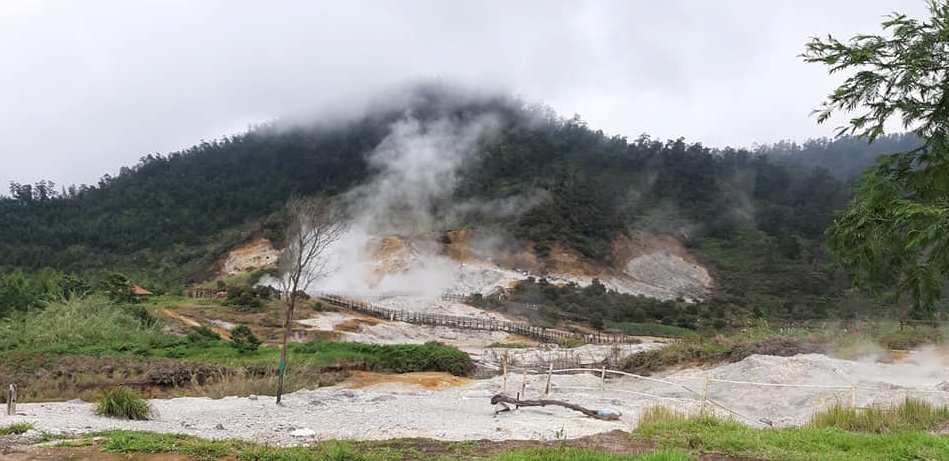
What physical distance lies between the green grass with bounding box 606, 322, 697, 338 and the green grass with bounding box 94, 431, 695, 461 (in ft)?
144

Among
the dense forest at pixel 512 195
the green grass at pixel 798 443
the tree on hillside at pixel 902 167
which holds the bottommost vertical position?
the green grass at pixel 798 443

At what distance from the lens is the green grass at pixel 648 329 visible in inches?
2007

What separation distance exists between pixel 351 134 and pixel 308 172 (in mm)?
14544

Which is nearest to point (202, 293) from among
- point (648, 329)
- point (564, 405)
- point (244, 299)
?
point (244, 299)

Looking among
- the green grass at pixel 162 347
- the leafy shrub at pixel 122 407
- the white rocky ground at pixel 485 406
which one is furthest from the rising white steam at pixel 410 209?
the leafy shrub at pixel 122 407

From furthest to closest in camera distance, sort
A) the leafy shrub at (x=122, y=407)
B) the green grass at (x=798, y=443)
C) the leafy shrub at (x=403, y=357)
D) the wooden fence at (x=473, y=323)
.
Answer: the wooden fence at (x=473, y=323)
the leafy shrub at (x=403, y=357)
the leafy shrub at (x=122, y=407)
the green grass at (x=798, y=443)

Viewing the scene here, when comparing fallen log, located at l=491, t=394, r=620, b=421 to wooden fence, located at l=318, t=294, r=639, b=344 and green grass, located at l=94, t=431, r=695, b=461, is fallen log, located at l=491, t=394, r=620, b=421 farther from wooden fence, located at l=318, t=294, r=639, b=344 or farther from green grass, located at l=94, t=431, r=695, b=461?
wooden fence, located at l=318, t=294, r=639, b=344

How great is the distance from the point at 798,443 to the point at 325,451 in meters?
5.50

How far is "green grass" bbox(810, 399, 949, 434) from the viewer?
10.1m

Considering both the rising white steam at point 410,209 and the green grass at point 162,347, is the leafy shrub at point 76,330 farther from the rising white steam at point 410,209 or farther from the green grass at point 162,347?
the rising white steam at point 410,209

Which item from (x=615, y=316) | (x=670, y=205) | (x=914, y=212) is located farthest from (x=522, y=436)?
(x=670, y=205)

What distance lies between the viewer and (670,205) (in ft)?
327

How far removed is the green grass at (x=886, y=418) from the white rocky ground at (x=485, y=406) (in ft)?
9.28

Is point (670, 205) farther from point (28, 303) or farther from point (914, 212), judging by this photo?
point (914, 212)
